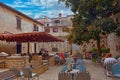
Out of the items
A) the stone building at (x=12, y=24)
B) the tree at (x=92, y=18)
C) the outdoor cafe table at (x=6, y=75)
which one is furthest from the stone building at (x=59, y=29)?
the outdoor cafe table at (x=6, y=75)

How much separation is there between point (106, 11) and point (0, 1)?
31.0 ft

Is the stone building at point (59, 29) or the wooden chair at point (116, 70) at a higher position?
the stone building at point (59, 29)

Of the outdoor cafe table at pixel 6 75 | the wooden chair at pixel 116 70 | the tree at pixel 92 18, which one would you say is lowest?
the outdoor cafe table at pixel 6 75

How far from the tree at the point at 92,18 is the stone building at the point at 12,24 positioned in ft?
20.7

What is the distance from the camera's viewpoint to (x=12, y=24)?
22.8 metres

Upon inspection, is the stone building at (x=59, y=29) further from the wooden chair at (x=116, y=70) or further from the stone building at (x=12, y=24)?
the wooden chair at (x=116, y=70)

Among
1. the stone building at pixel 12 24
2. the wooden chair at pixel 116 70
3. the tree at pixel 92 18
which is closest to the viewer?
the wooden chair at pixel 116 70

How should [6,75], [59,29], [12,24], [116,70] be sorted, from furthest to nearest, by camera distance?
[59,29] → [12,24] → [6,75] → [116,70]

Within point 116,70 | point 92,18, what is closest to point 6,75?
point 116,70

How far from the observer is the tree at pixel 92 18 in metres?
16.7

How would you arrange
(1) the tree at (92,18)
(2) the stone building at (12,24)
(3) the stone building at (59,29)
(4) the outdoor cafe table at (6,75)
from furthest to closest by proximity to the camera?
(3) the stone building at (59,29) → (2) the stone building at (12,24) → (1) the tree at (92,18) → (4) the outdoor cafe table at (6,75)

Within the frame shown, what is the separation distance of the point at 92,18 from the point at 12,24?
29.9 feet

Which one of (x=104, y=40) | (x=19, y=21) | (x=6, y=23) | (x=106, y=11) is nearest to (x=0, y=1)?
(x=6, y=23)

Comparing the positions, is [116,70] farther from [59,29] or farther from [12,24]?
[59,29]
